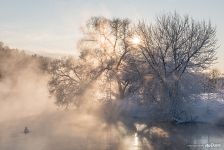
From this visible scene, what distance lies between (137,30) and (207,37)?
26.2 ft

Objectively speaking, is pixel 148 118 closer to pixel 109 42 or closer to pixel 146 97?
pixel 146 97

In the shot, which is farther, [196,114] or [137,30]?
[137,30]

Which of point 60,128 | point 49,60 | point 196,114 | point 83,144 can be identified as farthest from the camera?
point 49,60

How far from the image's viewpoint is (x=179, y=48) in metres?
46.8

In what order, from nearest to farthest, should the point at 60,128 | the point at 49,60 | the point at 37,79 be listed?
the point at 60,128
the point at 49,60
the point at 37,79

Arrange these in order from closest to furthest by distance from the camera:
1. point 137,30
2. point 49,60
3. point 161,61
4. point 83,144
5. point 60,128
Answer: point 83,144 → point 60,128 → point 161,61 → point 137,30 → point 49,60

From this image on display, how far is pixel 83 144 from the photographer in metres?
30.9

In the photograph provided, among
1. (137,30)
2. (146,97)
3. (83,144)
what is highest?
(137,30)

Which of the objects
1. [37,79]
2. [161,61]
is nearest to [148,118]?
[161,61]

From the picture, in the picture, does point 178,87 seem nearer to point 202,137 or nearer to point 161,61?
point 161,61

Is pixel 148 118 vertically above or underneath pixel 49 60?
underneath

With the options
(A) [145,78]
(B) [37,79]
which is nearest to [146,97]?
(A) [145,78]

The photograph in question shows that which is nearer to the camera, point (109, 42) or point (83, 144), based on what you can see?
point (83, 144)

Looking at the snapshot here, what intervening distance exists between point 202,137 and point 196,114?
33.7 feet
